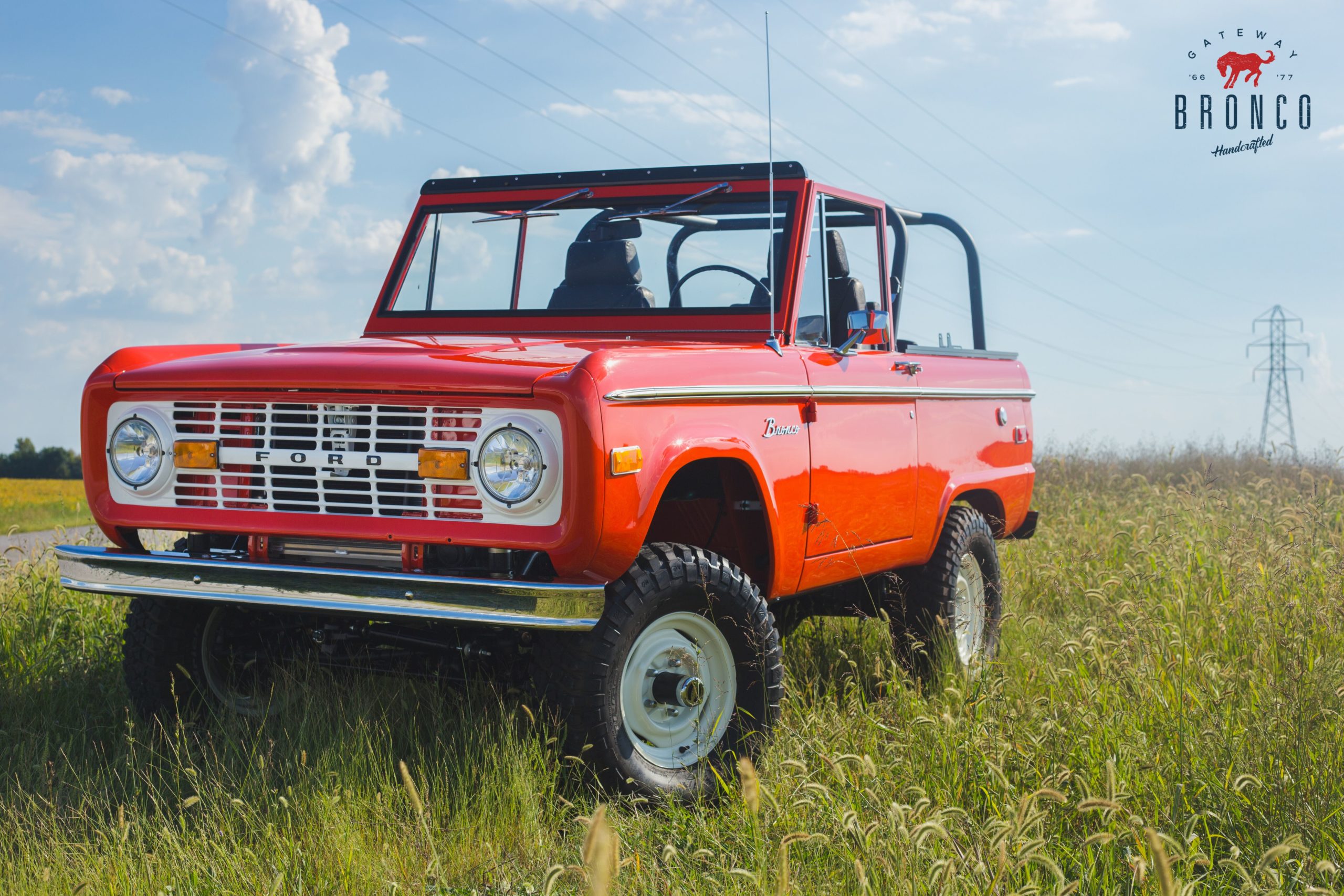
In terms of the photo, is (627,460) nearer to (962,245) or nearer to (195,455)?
(195,455)

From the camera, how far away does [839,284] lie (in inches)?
201

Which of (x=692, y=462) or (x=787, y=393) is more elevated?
(x=787, y=393)

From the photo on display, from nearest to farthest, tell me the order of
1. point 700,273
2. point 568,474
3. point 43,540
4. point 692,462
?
point 568,474 < point 692,462 < point 700,273 < point 43,540

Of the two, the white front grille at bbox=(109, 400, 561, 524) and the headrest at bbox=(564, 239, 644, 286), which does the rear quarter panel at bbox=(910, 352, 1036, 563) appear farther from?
the white front grille at bbox=(109, 400, 561, 524)

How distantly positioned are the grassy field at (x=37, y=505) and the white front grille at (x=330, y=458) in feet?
29.1

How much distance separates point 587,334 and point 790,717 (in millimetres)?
Answer: 1764

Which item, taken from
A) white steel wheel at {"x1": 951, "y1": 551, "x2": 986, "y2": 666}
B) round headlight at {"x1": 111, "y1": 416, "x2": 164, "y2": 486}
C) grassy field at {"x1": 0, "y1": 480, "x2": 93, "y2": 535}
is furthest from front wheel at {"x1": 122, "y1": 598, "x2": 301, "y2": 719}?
grassy field at {"x1": 0, "y1": 480, "x2": 93, "y2": 535}

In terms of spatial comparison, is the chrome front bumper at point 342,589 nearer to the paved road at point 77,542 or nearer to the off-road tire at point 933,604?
the paved road at point 77,542

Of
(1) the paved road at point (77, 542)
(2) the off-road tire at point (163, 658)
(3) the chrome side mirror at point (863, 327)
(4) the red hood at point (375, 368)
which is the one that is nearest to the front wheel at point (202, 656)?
(2) the off-road tire at point (163, 658)

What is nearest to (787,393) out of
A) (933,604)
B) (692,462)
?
(692,462)

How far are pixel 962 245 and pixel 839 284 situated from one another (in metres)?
2.22

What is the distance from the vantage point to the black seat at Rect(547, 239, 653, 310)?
502 cm

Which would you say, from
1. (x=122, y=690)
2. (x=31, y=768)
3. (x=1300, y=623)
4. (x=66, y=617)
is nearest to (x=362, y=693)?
(x=31, y=768)

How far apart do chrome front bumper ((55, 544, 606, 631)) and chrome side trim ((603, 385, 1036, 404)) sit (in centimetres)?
62
